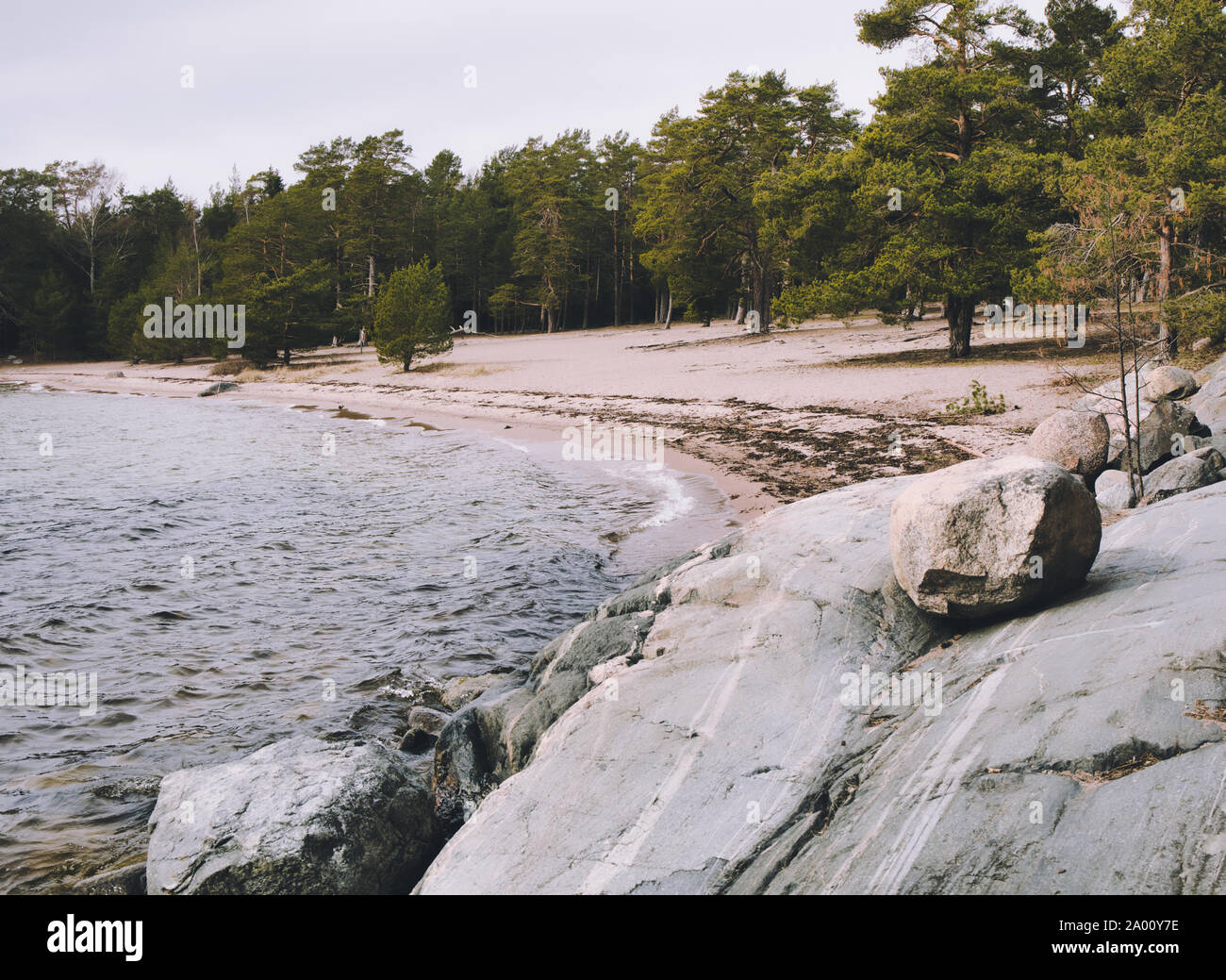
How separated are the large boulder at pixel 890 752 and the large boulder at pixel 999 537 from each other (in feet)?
0.70

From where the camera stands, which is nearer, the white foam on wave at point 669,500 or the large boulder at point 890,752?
the large boulder at point 890,752

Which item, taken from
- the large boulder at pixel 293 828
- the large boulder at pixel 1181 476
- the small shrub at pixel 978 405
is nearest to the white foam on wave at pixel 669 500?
the large boulder at pixel 1181 476

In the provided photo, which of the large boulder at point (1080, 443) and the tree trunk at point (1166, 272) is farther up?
the tree trunk at point (1166, 272)

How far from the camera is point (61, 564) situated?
12.3 metres

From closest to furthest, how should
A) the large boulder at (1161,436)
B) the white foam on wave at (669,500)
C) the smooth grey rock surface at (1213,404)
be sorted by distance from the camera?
the large boulder at (1161,436) → the smooth grey rock surface at (1213,404) → the white foam on wave at (669,500)

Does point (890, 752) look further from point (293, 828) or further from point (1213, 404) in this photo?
point (1213, 404)

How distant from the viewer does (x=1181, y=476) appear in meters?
9.22

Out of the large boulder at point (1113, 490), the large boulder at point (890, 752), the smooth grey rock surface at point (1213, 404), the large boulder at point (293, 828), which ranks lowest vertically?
the large boulder at point (293, 828)

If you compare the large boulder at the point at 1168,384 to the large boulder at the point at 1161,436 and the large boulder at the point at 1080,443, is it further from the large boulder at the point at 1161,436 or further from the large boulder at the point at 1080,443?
the large boulder at the point at 1080,443

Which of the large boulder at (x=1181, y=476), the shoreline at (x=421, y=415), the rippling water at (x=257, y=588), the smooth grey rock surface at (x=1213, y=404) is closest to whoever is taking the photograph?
the rippling water at (x=257, y=588)

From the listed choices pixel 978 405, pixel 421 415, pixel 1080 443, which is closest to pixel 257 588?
pixel 1080 443

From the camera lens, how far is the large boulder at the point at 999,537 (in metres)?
4.64

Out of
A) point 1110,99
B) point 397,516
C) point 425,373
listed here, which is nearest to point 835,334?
point 1110,99

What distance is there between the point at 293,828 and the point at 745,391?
69.2ft
